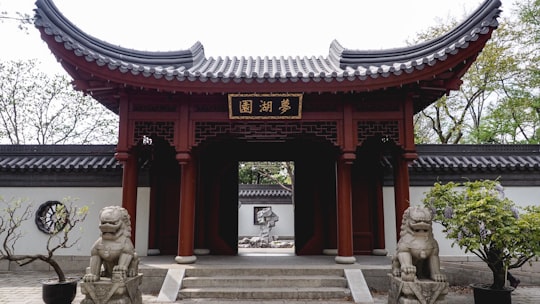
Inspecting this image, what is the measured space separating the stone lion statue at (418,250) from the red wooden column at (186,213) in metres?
3.56

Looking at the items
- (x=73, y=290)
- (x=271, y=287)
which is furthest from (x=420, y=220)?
(x=73, y=290)

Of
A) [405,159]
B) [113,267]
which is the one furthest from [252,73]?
[113,267]

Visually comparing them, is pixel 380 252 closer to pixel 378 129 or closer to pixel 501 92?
pixel 378 129

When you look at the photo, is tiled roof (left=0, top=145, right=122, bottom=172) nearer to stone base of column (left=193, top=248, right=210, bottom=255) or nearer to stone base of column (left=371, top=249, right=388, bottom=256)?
stone base of column (left=193, top=248, right=210, bottom=255)

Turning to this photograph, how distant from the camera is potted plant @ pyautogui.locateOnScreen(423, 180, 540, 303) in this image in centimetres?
507

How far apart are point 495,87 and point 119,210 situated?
16238mm

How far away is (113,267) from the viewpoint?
5336 millimetres

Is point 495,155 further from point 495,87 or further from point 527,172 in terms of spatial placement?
point 495,87

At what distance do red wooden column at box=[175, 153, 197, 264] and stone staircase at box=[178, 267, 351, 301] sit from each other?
46 centimetres

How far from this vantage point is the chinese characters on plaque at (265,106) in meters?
6.97

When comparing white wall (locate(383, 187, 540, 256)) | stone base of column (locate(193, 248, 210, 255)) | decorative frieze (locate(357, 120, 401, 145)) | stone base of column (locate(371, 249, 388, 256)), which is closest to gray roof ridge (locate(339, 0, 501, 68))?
decorative frieze (locate(357, 120, 401, 145))

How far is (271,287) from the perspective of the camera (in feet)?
20.6

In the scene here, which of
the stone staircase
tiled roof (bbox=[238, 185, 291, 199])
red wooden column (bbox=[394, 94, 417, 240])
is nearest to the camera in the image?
the stone staircase

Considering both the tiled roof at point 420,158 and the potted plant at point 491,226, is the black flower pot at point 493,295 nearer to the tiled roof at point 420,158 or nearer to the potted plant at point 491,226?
the potted plant at point 491,226
